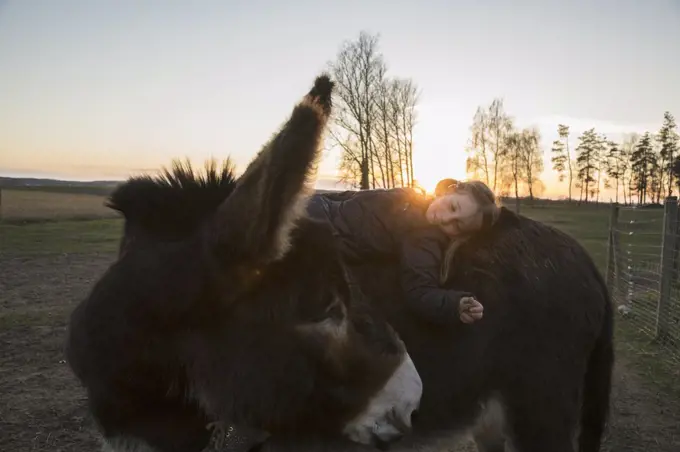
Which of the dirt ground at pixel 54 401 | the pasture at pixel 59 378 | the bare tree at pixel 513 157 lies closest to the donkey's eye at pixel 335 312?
the pasture at pixel 59 378

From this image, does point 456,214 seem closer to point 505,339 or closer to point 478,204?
point 478,204

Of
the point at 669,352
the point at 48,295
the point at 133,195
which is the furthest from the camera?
the point at 48,295

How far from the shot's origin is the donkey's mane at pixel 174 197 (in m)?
2.20

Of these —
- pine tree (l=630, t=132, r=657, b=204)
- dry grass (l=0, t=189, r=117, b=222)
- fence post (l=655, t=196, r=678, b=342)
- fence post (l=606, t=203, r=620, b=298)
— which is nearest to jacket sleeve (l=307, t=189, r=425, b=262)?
fence post (l=655, t=196, r=678, b=342)

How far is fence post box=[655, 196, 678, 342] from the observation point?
809 cm

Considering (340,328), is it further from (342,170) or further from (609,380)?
(342,170)

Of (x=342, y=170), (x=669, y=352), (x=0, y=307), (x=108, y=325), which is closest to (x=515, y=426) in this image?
(x=108, y=325)

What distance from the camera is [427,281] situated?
2.53 m

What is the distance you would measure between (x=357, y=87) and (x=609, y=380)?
19.4 m

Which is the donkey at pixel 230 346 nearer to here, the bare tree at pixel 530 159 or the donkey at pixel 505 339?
the donkey at pixel 505 339

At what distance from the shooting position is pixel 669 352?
7488 mm

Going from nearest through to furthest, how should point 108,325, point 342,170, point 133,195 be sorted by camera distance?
point 108,325 → point 133,195 → point 342,170

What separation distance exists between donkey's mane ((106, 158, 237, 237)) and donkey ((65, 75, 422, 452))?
0.06 m

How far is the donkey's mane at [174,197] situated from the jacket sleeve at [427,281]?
92cm
